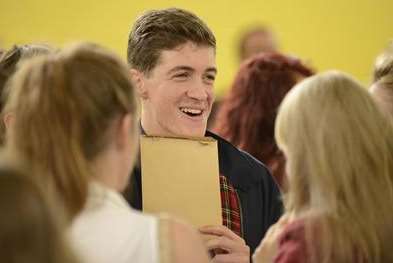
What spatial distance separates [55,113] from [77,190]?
14 centimetres

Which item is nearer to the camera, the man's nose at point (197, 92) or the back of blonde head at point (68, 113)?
the back of blonde head at point (68, 113)

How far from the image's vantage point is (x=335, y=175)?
5.99ft

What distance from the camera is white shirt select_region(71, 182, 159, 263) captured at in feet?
5.36

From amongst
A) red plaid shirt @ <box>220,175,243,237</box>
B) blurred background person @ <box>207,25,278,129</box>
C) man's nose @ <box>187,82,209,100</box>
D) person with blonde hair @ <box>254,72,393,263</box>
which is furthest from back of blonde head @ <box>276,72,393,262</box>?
blurred background person @ <box>207,25,278,129</box>

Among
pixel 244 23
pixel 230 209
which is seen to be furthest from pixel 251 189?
pixel 244 23

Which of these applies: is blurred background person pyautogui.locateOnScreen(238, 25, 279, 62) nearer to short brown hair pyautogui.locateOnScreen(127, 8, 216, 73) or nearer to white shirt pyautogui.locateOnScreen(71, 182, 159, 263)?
short brown hair pyautogui.locateOnScreen(127, 8, 216, 73)

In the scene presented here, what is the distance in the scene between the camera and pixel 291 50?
6172 millimetres

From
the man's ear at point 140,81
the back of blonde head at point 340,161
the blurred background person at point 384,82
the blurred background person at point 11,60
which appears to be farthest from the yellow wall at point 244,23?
the back of blonde head at point 340,161

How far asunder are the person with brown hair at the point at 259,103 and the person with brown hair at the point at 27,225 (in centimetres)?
183

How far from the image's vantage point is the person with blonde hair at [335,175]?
1.78 meters

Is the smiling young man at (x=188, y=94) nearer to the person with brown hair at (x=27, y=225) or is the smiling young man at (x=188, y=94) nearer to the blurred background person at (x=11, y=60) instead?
the blurred background person at (x=11, y=60)

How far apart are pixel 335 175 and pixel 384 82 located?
0.90 m

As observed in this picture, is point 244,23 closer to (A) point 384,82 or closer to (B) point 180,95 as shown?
(A) point 384,82

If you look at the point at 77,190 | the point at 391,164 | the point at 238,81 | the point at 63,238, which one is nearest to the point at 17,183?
the point at 63,238
